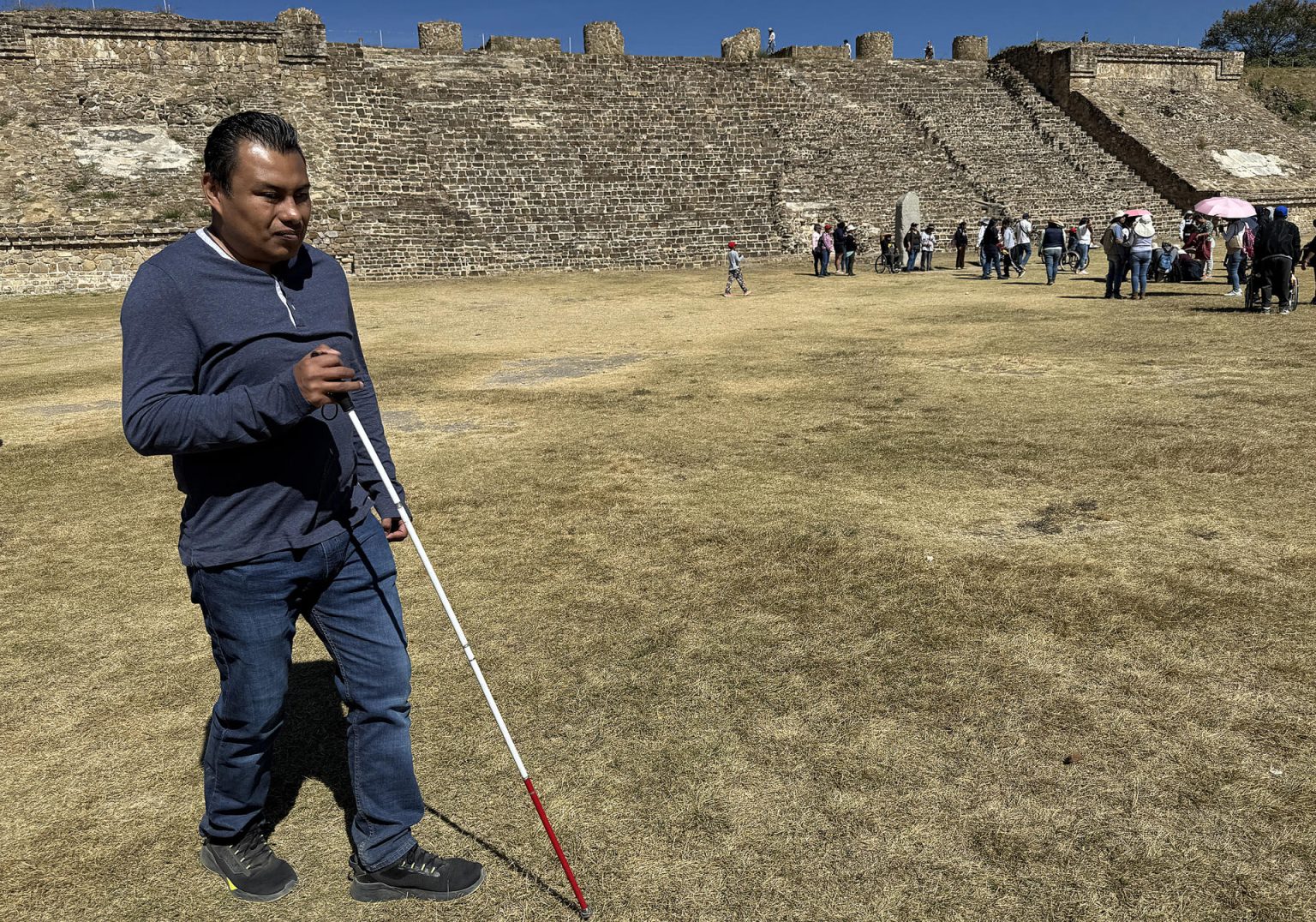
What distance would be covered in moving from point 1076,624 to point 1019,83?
34298 mm

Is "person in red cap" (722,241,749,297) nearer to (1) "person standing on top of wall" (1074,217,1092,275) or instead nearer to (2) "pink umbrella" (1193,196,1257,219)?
(1) "person standing on top of wall" (1074,217,1092,275)

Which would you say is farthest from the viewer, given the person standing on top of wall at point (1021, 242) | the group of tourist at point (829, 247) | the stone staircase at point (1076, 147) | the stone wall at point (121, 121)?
the stone staircase at point (1076, 147)

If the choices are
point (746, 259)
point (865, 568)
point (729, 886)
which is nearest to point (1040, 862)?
point (729, 886)

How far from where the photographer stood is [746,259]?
82.7 ft

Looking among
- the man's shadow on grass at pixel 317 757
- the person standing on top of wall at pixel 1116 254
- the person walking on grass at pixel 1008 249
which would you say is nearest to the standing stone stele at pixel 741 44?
the person walking on grass at pixel 1008 249

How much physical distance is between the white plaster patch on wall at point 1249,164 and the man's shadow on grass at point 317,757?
3291 cm

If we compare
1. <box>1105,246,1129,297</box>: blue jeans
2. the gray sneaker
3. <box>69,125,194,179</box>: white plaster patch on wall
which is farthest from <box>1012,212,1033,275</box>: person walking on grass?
the gray sneaker

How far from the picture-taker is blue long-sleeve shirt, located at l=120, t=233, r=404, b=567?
86.7 inches

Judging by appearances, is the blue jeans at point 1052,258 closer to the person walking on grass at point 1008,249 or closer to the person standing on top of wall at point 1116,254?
the person walking on grass at point 1008,249

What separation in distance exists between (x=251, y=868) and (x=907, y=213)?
22.5 meters

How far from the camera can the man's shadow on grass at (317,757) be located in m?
2.87

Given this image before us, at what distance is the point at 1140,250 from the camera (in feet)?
49.0

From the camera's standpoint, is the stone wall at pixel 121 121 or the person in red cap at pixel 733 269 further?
the stone wall at pixel 121 121

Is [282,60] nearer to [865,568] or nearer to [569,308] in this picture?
[569,308]
